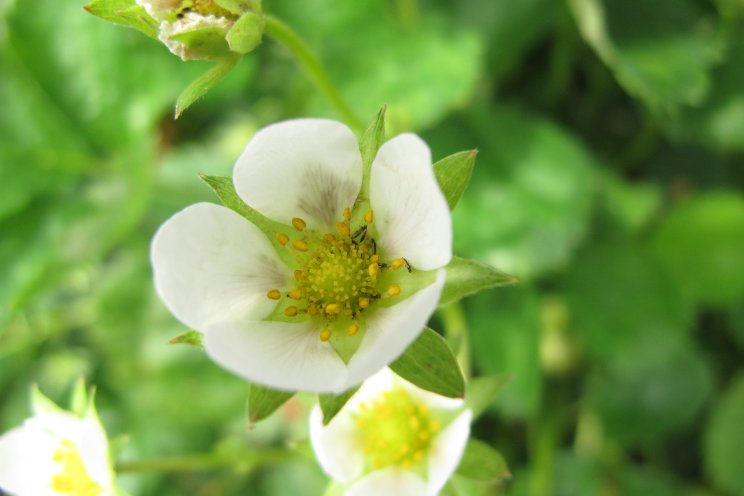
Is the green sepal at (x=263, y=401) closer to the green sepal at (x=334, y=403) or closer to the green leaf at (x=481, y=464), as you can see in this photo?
the green sepal at (x=334, y=403)

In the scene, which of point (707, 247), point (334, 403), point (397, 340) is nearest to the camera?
point (397, 340)

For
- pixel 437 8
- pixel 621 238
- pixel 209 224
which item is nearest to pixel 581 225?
pixel 621 238

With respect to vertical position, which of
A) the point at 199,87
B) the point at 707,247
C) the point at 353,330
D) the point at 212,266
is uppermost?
the point at 199,87

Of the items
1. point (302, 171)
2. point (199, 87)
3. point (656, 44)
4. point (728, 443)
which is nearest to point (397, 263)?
point (302, 171)

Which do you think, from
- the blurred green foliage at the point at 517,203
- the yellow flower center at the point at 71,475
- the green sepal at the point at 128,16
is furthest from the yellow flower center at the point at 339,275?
the blurred green foliage at the point at 517,203

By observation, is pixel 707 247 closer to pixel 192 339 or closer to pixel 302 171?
pixel 302 171
